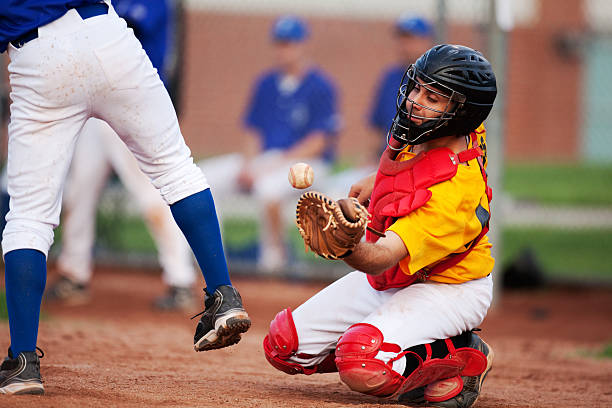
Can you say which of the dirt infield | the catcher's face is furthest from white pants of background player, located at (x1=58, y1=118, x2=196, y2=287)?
the catcher's face

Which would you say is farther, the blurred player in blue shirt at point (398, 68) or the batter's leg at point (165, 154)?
the blurred player in blue shirt at point (398, 68)

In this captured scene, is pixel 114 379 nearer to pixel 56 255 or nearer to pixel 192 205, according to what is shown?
pixel 192 205

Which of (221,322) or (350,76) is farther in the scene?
(350,76)

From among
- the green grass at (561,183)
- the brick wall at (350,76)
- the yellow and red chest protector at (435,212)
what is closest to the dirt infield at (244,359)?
the yellow and red chest protector at (435,212)

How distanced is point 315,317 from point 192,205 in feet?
2.22

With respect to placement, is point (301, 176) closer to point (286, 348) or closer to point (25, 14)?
point (286, 348)

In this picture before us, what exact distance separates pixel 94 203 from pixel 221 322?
136 inches

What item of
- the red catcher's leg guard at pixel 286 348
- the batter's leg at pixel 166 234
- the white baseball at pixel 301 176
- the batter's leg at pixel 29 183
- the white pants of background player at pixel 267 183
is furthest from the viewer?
the white pants of background player at pixel 267 183

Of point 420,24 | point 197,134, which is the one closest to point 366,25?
point 197,134

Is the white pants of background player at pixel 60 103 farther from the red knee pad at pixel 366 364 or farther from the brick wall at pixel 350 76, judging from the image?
the brick wall at pixel 350 76

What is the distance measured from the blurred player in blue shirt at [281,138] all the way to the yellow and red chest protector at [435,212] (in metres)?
4.22

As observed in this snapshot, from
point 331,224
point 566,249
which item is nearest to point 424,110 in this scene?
point 331,224

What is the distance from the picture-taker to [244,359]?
436 centimetres

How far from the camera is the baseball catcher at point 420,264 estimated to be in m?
2.97
